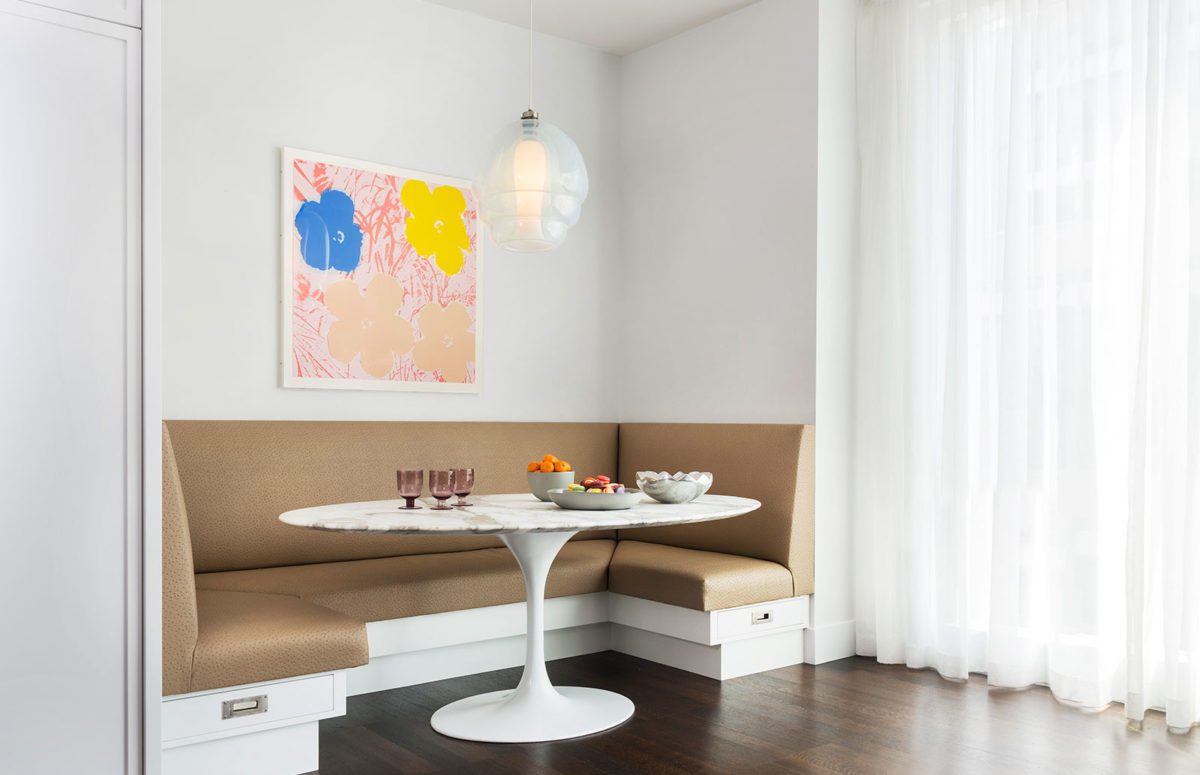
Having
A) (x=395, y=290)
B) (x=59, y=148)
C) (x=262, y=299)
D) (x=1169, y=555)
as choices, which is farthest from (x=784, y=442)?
(x=59, y=148)

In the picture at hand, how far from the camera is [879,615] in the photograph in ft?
12.9

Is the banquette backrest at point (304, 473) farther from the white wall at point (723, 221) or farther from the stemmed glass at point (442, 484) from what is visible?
the stemmed glass at point (442, 484)

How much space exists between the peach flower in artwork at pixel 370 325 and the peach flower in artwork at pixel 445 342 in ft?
0.24

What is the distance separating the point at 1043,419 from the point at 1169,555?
0.62 metres

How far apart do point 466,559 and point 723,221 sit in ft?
6.19

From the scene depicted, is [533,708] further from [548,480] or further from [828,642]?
[828,642]

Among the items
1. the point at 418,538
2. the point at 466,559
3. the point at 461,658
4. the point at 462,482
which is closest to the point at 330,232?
the point at 418,538

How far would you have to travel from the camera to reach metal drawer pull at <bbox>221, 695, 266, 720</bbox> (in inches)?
101

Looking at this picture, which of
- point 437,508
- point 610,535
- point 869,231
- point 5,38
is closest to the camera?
point 5,38

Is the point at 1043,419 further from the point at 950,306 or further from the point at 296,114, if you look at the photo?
the point at 296,114

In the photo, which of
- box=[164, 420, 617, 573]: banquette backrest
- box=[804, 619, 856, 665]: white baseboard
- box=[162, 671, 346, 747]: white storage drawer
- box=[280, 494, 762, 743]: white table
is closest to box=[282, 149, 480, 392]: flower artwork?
box=[164, 420, 617, 573]: banquette backrest

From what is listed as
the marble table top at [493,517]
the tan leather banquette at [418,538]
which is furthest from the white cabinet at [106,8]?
the tan leather banquette at [418,538]

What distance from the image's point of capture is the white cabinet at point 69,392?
2111 millimetres

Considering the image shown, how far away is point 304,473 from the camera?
3748 millimetres
